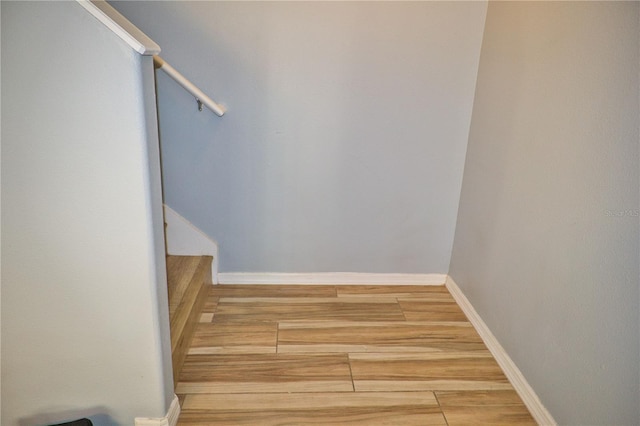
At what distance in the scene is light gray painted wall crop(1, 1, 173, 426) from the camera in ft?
3.29

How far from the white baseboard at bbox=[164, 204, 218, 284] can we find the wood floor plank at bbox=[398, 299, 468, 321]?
1.05m

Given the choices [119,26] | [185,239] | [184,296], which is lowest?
[184,296]

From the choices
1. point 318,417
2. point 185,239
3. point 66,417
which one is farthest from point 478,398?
point 185,239

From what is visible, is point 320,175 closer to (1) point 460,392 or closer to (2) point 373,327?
(2) point 373,327

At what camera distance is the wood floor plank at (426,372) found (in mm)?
1609

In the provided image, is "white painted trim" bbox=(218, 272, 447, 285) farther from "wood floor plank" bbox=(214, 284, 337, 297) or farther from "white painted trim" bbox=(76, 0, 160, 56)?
"white painted trim" bbox=(76, 0, 160, 56)

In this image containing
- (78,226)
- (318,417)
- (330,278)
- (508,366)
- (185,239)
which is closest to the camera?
(78,226)

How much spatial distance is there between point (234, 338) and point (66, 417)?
702 millimetres

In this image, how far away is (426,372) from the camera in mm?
1680

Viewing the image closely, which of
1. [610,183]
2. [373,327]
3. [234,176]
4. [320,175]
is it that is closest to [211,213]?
[234,176]

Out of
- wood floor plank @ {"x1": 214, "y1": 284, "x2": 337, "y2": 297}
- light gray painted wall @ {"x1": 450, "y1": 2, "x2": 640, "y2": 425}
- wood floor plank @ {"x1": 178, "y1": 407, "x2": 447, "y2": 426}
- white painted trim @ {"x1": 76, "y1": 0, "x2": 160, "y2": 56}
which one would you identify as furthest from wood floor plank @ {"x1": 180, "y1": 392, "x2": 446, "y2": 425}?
white painted trim @ {"x1": 76, "y1": 0, "x2": 160, "y2": 56}

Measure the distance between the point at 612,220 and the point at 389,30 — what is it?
4.25 feet

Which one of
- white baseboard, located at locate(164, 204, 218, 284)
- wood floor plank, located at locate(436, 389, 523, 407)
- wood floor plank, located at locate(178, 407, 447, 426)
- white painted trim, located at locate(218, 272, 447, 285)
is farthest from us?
white painted trim, located at locate(218, 272, 447, 285)

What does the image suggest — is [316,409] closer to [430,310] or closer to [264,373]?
[264,373]
